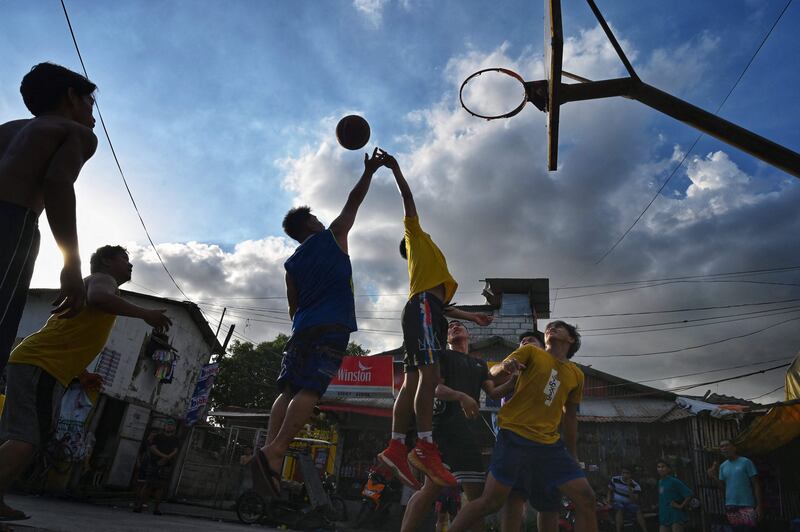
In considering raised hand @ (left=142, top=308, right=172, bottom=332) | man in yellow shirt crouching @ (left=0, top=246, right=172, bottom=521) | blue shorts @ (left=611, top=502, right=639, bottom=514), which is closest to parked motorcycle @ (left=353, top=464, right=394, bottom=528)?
blue shorts @ (left=611, top=502, right=639, bottom=514)

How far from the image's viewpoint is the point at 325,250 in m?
3.35

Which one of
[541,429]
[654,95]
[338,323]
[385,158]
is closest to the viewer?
[338,323]

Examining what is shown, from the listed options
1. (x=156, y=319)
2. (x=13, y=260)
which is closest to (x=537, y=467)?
(x=156, y=319)

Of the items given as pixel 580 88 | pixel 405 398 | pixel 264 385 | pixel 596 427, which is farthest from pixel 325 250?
pixel 264 385

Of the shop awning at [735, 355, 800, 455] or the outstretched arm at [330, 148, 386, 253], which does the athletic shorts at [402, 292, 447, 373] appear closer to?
the outstretched arm at [330, 148, 386, 253]

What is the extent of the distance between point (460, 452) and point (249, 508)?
8742 mm

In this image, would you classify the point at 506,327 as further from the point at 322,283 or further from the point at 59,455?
the point at 322,283

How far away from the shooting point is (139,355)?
18.1 m

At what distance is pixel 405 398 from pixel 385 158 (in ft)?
6.13

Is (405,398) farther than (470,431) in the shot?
No

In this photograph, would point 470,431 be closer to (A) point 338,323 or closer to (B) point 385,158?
(A) point 338,323

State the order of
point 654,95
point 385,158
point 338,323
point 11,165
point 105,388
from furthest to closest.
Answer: point 105,388
point 654,95
point 385,158
point 338,323
point 11,165

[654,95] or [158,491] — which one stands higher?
[654,95]

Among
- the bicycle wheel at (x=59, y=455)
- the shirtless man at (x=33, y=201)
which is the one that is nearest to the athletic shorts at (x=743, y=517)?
the shirtless man at (x=33, y=201)
